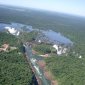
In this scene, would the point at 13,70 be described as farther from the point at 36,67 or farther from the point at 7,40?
the point at 7,40

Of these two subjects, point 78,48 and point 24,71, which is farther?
point 78,48

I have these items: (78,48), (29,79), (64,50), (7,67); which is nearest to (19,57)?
(7,67)

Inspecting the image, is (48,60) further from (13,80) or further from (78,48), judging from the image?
(78,48)

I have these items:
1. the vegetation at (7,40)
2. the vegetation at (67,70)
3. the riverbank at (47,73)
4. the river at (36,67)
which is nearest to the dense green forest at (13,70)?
the river at (36,67)

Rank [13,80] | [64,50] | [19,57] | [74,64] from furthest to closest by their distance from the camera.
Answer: [64,50], [74,64], [19,57], [13,80]

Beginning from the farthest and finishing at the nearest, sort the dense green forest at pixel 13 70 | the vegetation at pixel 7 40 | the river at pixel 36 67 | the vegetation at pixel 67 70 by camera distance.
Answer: the vegetation at pixel 7 40
the river at pixel 36 67
the vegetation at pixel 67 70
the dense green forest at pixel 13 70

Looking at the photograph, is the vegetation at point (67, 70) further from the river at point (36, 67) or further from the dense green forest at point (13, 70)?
the dense green forest at point (13, 70)

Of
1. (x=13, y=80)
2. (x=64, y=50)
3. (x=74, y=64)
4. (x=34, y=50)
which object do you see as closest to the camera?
(x=13, y=80)

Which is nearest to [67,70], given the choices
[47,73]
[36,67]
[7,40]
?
[47,73]
